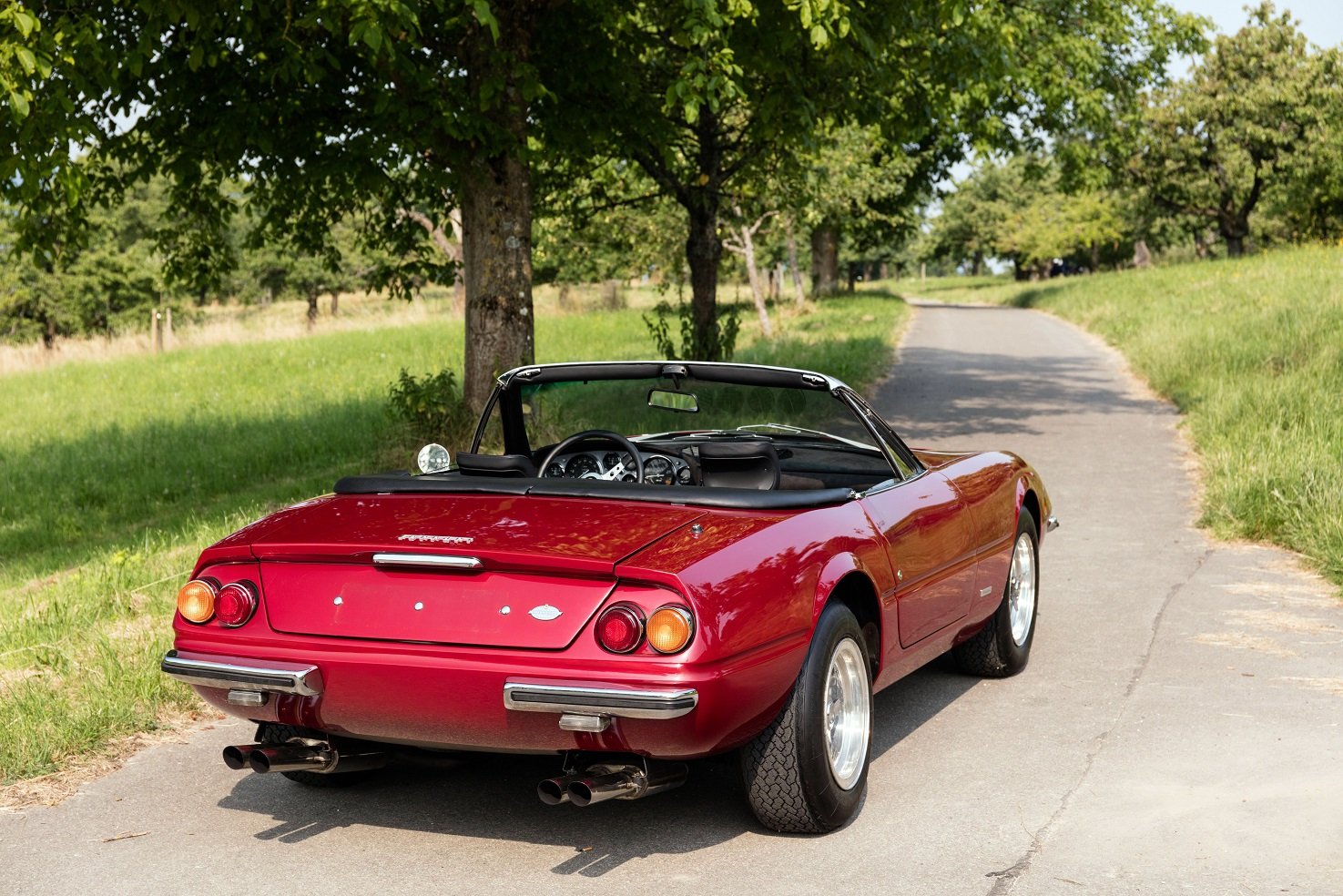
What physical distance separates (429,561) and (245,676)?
2.11 feet

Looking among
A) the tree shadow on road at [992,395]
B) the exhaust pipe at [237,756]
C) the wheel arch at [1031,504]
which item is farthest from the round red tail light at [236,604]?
the tree shadow on road at [992,395]

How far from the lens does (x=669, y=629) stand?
3.76 metres

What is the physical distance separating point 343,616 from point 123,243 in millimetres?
72490

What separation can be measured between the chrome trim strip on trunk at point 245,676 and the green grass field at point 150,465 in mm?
1217

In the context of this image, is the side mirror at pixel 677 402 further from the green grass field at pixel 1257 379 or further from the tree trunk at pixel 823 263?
the tree trunk at pixel 823 263

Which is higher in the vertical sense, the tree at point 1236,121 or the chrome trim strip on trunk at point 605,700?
the tree at point 1236,121

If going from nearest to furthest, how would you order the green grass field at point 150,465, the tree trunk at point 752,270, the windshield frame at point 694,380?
1. the windshield frame at point 694,380
2. the green grass field at point 150,465
3. the tree trunk at point 752,270

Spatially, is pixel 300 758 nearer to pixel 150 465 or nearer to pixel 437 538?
pixel 437 538

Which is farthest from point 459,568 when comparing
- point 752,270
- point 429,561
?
point 752,270

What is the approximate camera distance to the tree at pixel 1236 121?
50.7 meters

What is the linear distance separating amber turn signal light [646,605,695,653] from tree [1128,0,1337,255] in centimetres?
5078

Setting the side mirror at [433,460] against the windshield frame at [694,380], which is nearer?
the windshield frame at [694,380]

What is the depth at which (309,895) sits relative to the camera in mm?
3877

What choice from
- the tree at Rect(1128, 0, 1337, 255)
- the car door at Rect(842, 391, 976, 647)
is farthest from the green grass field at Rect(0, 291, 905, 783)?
the tree at Rect(1128, 0, 1337, 255)
